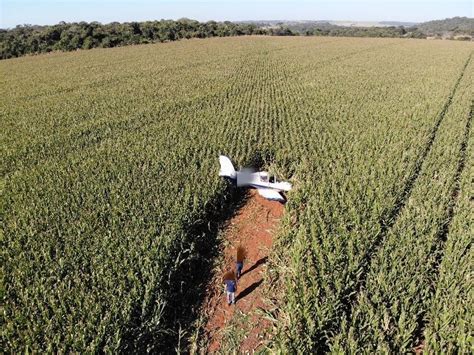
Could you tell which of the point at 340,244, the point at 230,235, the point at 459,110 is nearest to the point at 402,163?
the point at 340,244

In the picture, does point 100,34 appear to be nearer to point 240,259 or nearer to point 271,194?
point 271,194

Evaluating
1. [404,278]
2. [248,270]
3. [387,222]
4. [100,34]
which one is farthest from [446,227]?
[100,34]

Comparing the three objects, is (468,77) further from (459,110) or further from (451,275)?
(451,275)

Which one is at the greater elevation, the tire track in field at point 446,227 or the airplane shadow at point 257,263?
the tire track in field at point 446,227

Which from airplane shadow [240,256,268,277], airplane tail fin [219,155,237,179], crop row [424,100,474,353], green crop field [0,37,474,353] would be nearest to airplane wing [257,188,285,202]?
green crop field [0,37,474,353]

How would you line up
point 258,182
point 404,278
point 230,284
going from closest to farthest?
1. point 404,278
2. point 230,284
3. point 258,182

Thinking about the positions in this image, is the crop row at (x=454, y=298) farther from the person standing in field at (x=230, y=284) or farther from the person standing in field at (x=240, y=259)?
the person standing in field at (x=240, y=259)

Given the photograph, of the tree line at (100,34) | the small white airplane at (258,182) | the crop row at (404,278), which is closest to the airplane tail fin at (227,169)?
the small white airplane at (258,182)

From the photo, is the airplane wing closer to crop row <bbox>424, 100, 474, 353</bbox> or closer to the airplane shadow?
the airplane shadow
